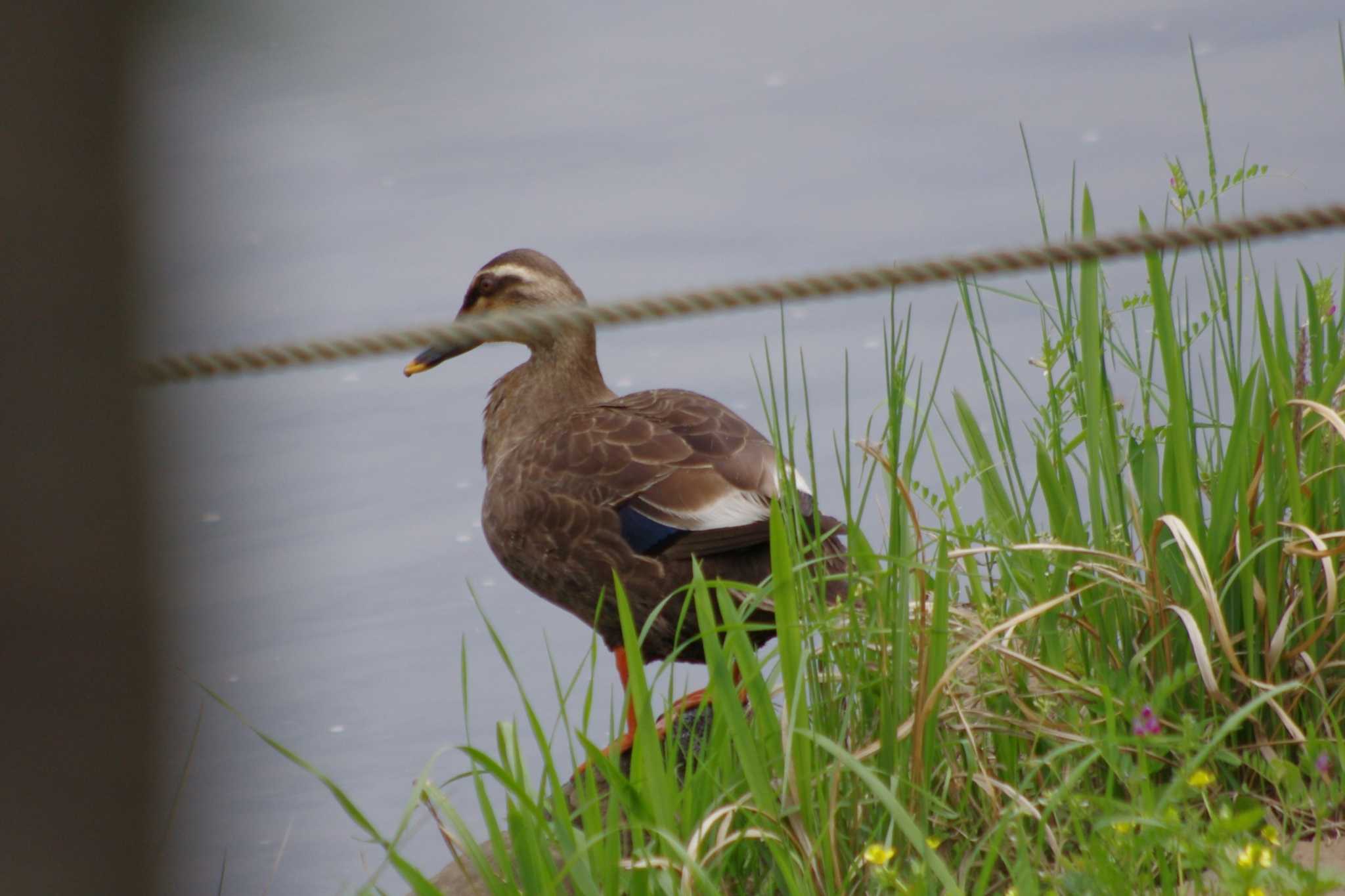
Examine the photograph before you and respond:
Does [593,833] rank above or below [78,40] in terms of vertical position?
below

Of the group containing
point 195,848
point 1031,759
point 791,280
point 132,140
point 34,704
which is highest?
point 132,140

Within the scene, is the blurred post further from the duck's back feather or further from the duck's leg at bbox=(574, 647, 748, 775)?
the duck's back feather

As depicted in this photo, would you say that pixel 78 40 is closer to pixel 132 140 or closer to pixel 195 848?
pixel 132 140

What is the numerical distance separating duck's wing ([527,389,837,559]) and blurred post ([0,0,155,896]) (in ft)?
7.81

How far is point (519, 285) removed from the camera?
4.42m

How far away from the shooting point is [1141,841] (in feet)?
5.21

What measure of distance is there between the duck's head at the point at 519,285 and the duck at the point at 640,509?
0.60 m

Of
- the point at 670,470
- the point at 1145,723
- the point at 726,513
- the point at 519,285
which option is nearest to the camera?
the point at 1145,723

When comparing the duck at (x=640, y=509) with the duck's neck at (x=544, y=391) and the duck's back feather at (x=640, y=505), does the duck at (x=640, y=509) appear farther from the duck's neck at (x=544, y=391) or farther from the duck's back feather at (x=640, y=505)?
the duck's neck at (x=544, y=391)

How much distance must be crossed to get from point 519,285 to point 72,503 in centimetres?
365

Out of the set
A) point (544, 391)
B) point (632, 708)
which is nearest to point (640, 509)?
point (632, 708)

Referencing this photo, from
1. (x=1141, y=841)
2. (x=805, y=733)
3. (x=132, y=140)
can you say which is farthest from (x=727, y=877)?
→ (x=132, y=140)

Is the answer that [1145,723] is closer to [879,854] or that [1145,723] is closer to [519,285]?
[879,854]

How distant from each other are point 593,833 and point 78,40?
1375 mm
